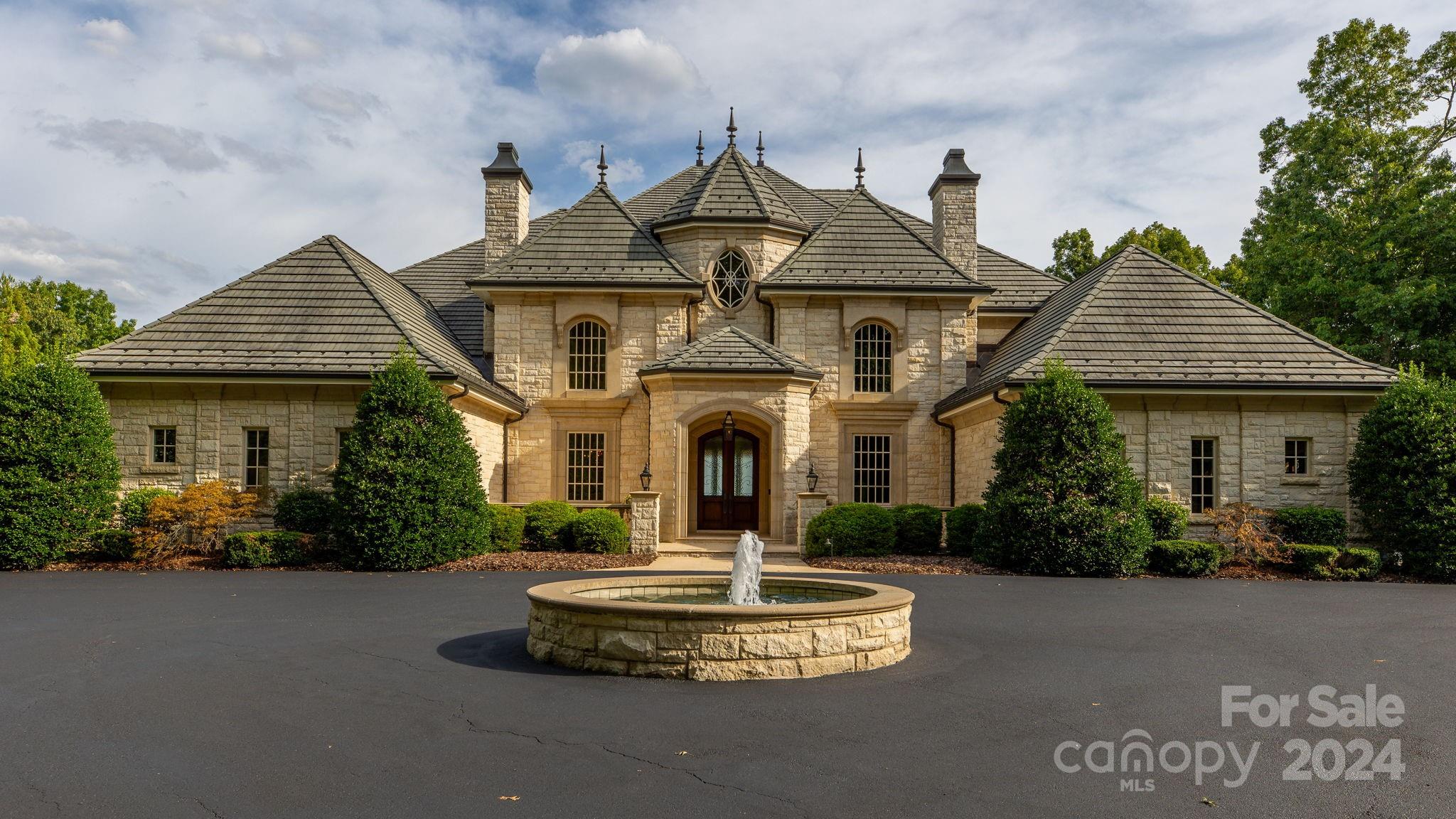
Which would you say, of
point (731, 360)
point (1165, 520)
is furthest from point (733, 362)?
point (1165, 520)

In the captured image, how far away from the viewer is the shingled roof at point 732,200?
23.1 m

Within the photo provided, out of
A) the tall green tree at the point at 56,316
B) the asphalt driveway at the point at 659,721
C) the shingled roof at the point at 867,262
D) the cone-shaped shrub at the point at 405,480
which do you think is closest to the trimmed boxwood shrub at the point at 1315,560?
the asphalt driveway at the point at 659,721

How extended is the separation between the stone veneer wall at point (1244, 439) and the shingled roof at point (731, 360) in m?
6.87

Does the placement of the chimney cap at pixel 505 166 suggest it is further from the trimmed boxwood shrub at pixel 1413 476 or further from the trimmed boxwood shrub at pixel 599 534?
the trimmed boxwood shrub at pixel 1413 476

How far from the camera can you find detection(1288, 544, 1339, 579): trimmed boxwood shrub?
15906 millimetres

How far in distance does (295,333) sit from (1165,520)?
1853 centimetres

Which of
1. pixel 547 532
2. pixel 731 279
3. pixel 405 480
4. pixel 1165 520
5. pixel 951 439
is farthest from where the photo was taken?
pixel 731 279

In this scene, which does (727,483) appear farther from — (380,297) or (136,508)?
(136,508)

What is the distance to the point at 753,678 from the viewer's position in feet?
25.4

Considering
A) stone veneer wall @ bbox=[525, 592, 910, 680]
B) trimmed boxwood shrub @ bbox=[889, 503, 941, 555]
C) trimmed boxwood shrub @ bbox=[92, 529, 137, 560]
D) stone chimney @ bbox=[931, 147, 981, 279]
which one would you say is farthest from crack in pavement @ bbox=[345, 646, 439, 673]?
stone chimney @ bbox=[931, 147, 981, 279]

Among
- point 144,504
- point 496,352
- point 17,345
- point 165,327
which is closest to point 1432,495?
point 496,352

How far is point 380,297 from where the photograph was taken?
814 inches

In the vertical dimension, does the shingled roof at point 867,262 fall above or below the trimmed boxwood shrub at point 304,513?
above

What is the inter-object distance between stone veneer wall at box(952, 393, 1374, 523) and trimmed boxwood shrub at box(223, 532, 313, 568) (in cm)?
1631
